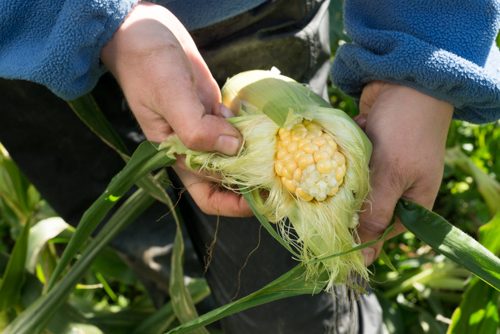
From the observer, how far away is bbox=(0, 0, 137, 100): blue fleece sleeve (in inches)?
27.6

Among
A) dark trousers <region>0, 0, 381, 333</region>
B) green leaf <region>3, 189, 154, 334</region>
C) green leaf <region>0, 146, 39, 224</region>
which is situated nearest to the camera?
dark trousers <region>0, 0, 381, 333</region>

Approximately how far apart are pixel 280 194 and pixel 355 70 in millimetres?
218

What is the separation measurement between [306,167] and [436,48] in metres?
0.21

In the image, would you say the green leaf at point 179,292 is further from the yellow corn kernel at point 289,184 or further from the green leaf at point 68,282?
the yellow corn kernel at point 289,184

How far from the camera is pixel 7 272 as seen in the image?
3.78 feet

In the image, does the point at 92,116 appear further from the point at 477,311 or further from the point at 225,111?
the point at 477,311

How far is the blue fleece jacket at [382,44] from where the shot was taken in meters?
0.71

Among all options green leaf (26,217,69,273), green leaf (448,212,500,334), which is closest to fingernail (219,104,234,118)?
green leaf (448,212,500,334)

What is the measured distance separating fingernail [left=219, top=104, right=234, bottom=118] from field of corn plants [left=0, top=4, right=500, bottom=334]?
0.11 metres

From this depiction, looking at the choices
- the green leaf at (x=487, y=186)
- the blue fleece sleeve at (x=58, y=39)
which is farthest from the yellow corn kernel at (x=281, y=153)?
the green leaf at (x=487, y=186)

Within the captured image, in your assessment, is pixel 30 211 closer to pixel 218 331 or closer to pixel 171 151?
pixel 218 331

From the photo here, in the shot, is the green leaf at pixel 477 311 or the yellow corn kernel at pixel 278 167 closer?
the yellow corn kernel at pixel 278 167

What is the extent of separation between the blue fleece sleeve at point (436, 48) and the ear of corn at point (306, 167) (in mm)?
Answer: 96

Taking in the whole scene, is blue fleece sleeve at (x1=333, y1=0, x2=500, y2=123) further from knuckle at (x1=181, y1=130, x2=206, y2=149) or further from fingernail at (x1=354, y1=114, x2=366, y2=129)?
knuckle at (x1=181, y1=130, x2=206, y2=149)
